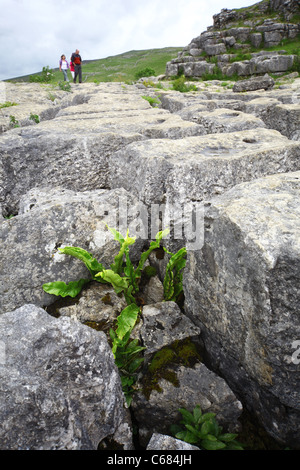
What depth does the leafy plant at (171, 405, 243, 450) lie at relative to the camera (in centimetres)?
213

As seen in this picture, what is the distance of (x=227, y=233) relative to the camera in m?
2.32

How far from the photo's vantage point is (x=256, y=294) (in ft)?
6.95

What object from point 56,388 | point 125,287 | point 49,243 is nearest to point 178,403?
point 56,388

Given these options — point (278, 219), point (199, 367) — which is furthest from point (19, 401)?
point (278, 219)

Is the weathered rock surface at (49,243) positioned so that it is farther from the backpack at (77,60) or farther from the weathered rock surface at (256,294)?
the backpack at (77,60)

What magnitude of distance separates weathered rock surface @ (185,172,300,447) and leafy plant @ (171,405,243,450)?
1.29ft

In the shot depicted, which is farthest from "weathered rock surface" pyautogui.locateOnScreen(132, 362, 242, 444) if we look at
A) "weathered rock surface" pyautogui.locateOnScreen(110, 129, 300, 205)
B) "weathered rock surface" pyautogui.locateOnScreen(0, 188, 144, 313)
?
"weathered rock surface" pyautogui.locateOnScreen(110, 129, 300, 205)

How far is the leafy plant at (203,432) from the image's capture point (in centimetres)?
213

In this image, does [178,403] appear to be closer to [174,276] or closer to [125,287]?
[125,287]

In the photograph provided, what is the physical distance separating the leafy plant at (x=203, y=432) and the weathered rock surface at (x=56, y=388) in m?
0.42

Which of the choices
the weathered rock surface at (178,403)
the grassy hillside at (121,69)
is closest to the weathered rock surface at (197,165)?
the weathered rock surface at (178,403)

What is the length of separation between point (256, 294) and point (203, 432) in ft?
3.58

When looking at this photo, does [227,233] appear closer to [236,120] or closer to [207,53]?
[236,120]
